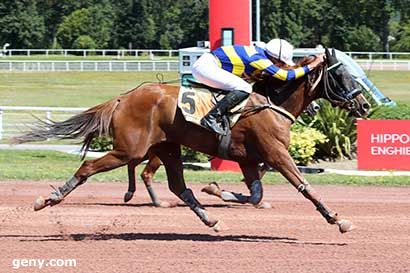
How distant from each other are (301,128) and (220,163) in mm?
1759

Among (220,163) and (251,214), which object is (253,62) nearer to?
(251,214)

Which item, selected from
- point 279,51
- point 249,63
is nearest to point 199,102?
point 249,63

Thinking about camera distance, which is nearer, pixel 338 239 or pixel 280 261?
pixel 280 261

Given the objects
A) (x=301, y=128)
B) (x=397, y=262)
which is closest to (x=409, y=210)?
(x=397, y=262)

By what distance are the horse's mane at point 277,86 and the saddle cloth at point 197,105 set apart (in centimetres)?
30

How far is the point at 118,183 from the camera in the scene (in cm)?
1447

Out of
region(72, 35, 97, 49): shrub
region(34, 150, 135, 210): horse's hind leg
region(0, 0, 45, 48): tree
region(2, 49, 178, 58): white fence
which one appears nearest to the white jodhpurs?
region(34, 150, 135, 210): horse's hind leg

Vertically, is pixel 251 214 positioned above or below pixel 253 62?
below

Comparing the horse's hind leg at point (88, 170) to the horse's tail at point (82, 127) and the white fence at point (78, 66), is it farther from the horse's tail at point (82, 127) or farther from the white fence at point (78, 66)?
the white fence at point (78, 66)

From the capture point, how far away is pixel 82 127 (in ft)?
30.4

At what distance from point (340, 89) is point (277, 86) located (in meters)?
0.62

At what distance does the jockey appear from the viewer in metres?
A: 8.66

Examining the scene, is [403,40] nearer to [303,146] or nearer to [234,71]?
[303,146]

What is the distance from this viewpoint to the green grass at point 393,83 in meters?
40.6
